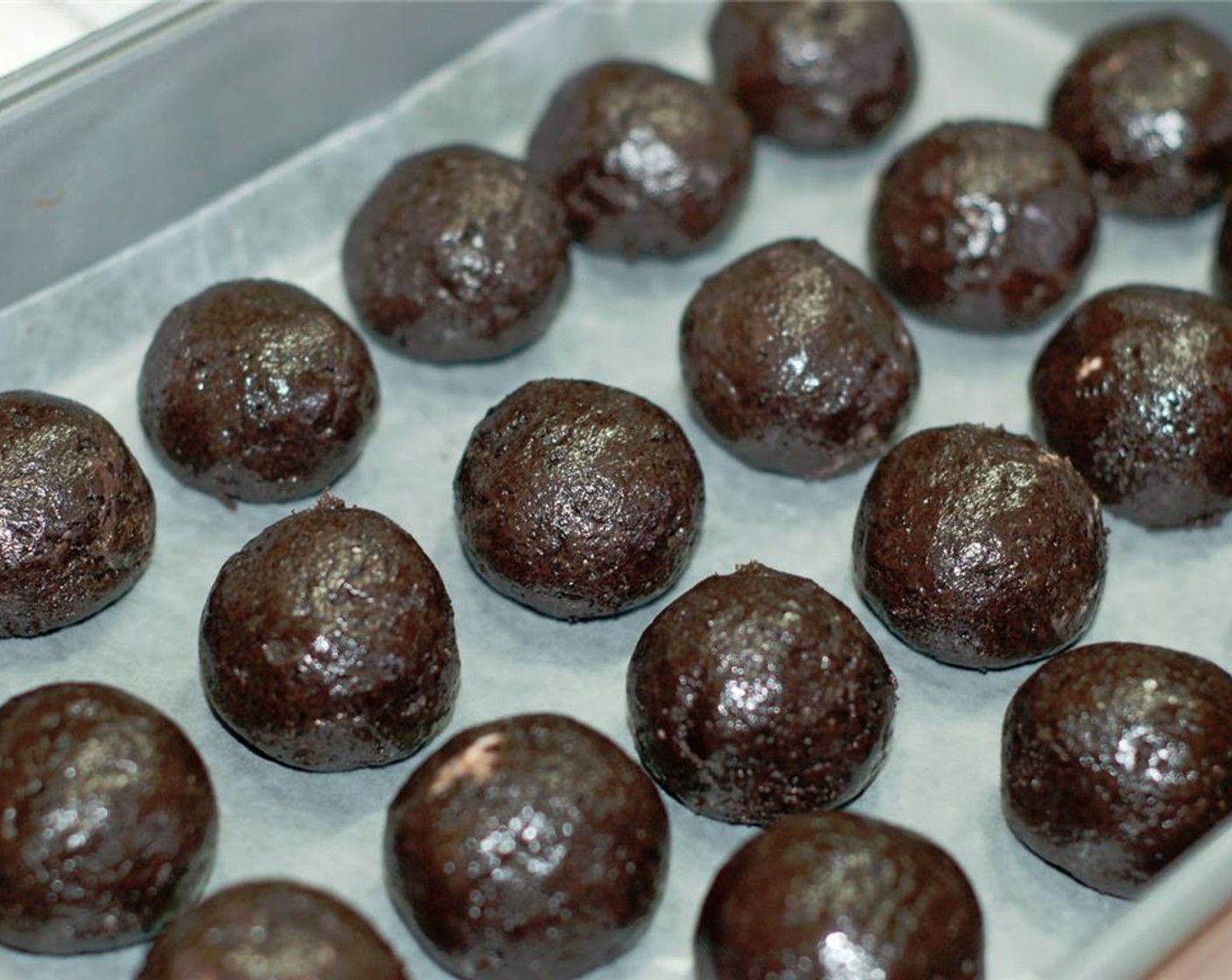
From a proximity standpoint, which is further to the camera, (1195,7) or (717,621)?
(1195,7)

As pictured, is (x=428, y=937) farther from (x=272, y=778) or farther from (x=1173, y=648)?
(x=1173, y=648)

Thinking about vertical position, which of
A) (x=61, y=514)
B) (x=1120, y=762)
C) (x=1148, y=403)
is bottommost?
(x=1120, y=762)

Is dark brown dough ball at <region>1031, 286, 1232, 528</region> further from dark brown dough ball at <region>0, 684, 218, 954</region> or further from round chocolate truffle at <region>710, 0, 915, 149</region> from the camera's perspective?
dark brown dough ball at <region>0, 684, 218, 954</region>

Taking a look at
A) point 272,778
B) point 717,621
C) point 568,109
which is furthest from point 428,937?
point 568,109

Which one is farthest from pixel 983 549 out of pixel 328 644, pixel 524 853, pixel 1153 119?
pixel 1153 119

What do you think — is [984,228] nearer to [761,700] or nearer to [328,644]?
[761,700]
